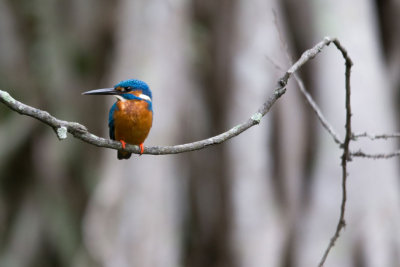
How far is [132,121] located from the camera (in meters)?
3.46

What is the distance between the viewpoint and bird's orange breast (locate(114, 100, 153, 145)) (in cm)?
346

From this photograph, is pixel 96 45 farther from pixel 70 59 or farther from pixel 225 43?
pixel 225 43

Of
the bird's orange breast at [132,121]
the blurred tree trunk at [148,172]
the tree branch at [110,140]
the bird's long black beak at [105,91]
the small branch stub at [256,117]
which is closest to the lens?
the tree branch at [110,140]

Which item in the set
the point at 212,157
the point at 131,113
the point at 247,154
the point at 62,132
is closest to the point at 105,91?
the point at 131,113

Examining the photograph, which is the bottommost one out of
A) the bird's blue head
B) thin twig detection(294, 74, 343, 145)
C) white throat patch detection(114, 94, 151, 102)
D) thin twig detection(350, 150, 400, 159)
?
thin twig detection(350, 150, 400, 159)

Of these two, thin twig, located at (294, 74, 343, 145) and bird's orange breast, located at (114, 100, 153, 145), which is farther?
bird's orange breast, located at (114, 100, 153, 145)

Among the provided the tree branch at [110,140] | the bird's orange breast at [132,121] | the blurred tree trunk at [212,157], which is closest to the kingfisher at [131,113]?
the bird's orange breast at [132,121]

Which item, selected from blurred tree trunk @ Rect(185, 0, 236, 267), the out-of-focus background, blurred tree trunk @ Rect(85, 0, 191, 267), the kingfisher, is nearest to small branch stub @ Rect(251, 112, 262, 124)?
the kingfisher

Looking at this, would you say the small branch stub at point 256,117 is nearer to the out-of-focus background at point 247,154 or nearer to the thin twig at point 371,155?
the thin twig at point 371,155

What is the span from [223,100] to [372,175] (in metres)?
1.80

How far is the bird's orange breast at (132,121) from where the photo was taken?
11.4ft

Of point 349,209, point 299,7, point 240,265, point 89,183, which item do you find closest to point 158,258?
point 240,265

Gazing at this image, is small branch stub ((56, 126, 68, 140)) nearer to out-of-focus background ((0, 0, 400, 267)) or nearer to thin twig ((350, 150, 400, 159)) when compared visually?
thin twig ((350, 150, 400, 159))

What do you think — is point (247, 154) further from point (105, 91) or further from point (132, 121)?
point (105, 91)
